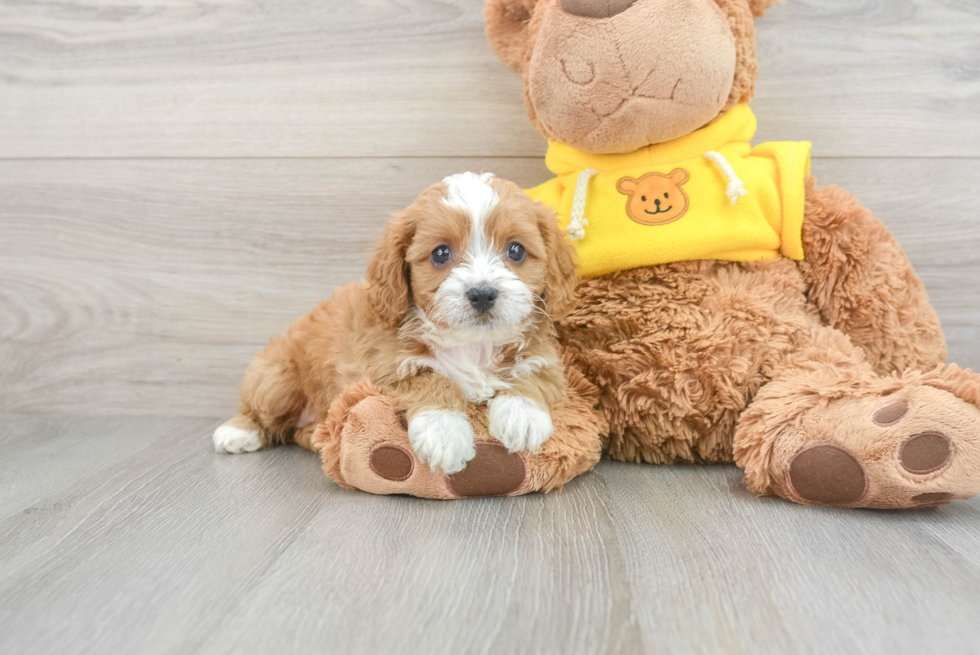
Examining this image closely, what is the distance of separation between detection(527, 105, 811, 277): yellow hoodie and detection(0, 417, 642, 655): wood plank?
0.53 meters

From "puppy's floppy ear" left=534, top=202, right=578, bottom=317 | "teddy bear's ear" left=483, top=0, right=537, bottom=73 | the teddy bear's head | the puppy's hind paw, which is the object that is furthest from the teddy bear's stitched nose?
the puppy's hind paw

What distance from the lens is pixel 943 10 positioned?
187 centimetres

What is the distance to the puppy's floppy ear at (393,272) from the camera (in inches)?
55.7

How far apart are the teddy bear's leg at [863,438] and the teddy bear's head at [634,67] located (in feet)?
1.98

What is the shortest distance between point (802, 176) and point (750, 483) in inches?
27.3

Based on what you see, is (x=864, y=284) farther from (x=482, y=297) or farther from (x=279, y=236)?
(x=279, y=236)

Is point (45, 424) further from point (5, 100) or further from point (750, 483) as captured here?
point (750, 483)

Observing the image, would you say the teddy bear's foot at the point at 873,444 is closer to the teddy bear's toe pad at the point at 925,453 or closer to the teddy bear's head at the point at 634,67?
the teddy bear's toe pad at the point at 925,453

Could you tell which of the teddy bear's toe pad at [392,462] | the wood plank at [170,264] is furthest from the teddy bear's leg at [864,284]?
the teddy bear's toe pad at [392,462]

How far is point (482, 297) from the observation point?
50.3 inches

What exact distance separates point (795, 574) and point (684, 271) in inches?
27.9

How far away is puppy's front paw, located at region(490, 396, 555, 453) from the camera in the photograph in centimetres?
132

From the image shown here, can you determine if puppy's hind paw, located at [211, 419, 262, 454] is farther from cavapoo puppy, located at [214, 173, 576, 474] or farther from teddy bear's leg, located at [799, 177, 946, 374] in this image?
teddy bear's leg, located at [799, 177, 946, 374]

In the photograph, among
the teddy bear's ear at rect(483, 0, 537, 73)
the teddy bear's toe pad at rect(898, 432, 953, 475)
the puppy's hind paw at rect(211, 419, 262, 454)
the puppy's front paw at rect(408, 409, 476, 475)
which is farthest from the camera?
the puppy's hind paw at rect(211, 419, 262, 454)
